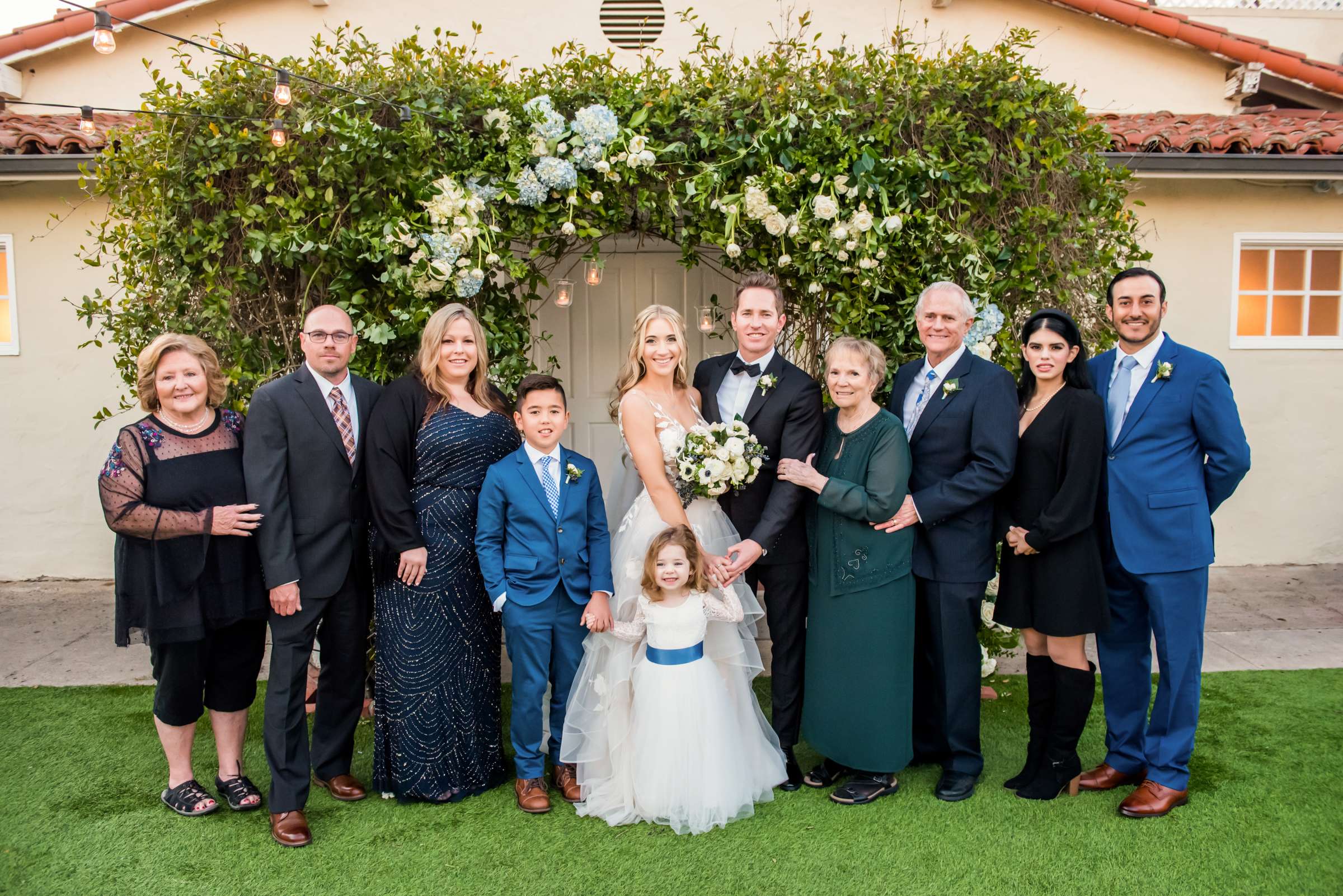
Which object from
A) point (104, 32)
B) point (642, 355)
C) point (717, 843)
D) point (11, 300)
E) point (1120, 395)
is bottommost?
point (717, 843)

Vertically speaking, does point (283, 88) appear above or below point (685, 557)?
above

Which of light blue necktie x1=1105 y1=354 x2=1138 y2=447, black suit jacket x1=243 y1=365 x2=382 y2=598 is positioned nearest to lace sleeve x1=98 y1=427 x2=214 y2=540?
black suit jacket x1=243 y1=365 x2=382 y2=598

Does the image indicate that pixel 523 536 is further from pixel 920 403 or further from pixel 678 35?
pixel 678 35

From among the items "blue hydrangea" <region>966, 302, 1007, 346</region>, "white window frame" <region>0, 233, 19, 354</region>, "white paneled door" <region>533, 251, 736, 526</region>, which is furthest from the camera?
"white window frame" <region>0, 233, 19, 354</region>

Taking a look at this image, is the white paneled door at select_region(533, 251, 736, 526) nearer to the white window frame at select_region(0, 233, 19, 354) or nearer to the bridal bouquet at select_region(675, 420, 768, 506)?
the bridal bouquet at select_region(675, 420, 768, 506)

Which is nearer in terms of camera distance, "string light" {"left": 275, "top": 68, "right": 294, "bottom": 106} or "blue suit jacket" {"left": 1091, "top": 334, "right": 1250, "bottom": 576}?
"blue suit jacket" {"left": 1091, "top": 334, "right": 1250, "bottom": 576}

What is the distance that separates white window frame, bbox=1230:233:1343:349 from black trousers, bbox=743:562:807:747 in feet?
19.0

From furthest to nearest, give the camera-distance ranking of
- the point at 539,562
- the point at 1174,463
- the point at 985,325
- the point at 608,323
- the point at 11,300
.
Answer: the point at 11,300 → the point at 608,323 → the point at 985,325 → the point at 539,562 → the point at 1174,463

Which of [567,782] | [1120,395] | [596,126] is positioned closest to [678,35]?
[596,126]

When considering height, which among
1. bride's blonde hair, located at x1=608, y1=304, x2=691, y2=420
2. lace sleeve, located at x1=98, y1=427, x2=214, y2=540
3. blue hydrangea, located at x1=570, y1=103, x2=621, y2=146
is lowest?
lace sleeve, located at x1=98, y1=427, x2=214, y2=540

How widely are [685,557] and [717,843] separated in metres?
1.12

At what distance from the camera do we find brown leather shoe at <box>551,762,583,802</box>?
3.70 m

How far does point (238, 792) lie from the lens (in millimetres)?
3637

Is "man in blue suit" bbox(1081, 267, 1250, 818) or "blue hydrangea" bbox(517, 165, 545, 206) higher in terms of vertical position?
"blue hydrangea" bbox(517, 165, 545, 206)
